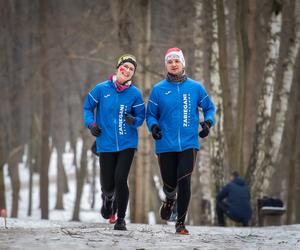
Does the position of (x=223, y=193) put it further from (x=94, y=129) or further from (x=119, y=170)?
(x=94, y=129)

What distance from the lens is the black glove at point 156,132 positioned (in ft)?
24.2

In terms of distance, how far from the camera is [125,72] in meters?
7.80

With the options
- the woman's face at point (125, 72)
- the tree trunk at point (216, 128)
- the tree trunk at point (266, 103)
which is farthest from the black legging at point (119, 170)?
the tree trunk at point (216, 128)

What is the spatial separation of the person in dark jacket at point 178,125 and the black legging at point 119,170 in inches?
13.8

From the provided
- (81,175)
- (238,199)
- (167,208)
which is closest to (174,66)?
(167,208)

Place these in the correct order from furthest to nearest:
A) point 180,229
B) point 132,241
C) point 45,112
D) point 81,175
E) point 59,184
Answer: point 59,184 < point 81,175 < point 45,112 < point 180,229 < point 132,241

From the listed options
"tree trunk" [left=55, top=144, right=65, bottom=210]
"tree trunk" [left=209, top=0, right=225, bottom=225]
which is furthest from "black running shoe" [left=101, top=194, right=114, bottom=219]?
"tree trunk" [left=55, top=144, right=65, bottom=210]

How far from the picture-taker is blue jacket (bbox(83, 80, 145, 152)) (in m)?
7.66

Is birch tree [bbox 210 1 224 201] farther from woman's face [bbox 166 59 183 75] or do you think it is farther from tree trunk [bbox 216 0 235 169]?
woman's face [bbox 166 59 183 75]

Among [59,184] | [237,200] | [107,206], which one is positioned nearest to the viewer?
[107,206]

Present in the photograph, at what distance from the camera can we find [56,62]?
972 inches

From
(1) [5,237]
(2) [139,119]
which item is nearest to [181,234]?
(2) [139,119]

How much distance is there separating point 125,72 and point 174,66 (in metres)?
0.58

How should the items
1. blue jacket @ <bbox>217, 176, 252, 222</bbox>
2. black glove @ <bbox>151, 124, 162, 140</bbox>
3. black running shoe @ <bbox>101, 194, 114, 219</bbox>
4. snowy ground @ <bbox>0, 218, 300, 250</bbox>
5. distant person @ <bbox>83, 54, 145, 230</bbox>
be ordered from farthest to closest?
blue jacket @ <bbox>217, 176, 252, 222</bbox> < black running shoe @ <bbox>101, 194, 114, 219</bbox> < distant person @ <bbox>83, 54, 145, 230</bbox> < black glove @ <bbox>151, 124, 162, 140</bbox> < snowy ground @ <bbox>0, 218, 300, 250</bbox>
